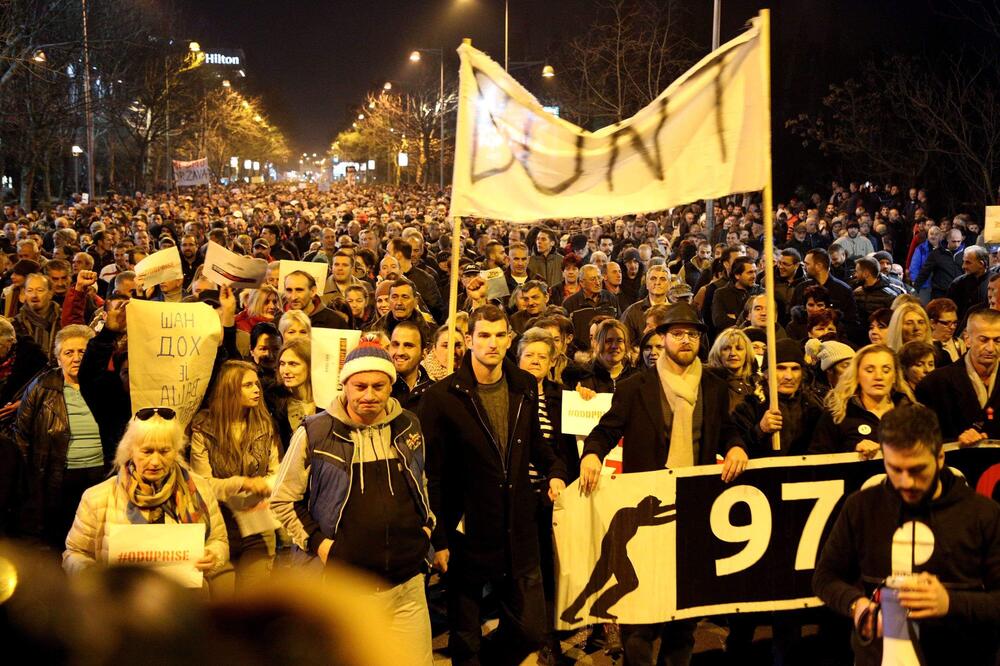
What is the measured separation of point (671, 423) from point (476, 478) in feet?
A: 3.55

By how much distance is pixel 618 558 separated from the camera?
18.8 ft

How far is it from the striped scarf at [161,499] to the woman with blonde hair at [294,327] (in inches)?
95.7

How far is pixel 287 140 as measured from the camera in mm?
162625

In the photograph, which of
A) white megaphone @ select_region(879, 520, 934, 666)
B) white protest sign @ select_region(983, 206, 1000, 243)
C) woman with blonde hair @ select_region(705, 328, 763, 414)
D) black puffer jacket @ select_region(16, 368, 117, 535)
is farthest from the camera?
white protest sign @ select_region(983, 206, 1000, 243)

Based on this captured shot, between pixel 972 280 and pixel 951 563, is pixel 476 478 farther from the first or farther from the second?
pixel 972 280

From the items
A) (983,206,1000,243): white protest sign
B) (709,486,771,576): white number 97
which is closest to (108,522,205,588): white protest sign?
(709,486,771,576): white number 97

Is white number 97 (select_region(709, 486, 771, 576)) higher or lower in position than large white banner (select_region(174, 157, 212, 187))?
lower

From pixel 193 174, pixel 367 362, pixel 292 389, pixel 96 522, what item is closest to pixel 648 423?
pixel 367 362

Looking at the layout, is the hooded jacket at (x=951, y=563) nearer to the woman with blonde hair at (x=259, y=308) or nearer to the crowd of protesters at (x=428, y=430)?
the crowd of protesters at (x=428, y=430)

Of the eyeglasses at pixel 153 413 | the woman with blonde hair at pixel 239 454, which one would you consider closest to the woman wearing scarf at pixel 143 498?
the eyeglasses at pixel 153 413

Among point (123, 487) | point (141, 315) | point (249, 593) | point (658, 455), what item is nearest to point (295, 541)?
point (123, 487)

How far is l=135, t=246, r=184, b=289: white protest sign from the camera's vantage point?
908 cm

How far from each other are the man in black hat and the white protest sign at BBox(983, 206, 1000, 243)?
786 cm

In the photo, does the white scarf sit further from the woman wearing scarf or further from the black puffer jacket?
the black puffer jacket
